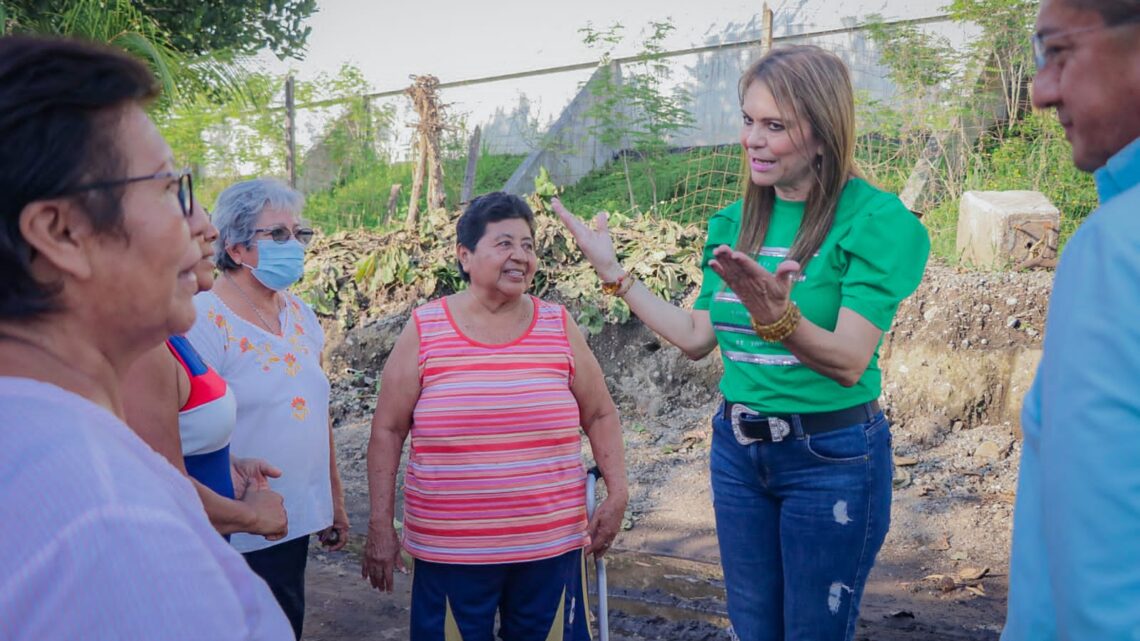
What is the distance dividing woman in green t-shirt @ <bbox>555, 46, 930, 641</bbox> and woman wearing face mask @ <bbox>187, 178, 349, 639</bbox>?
1468 millimetres

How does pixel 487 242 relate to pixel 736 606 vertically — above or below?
above

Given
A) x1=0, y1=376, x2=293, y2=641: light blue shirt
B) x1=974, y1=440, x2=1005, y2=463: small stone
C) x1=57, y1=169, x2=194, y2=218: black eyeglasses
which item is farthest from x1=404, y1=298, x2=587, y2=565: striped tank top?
x1=974, y1=440, x2=1005, y2=463: small stone

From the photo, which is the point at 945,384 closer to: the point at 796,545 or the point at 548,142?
the point at 796,545

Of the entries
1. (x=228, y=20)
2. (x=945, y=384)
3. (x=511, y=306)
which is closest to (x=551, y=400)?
(x=511, y=306)

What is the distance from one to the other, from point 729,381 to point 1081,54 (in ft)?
5.61

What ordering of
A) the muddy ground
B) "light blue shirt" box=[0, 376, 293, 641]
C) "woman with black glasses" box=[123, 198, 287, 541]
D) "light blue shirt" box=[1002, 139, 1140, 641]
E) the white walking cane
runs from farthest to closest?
the muddy ground
the white walking cane
"woman with black glasses" box=[123, 198, 287, 541]
"light blue shirt" box=[1002, 139, 1140, 641]
"light blue shirt" box=[0, 376, 293, 641]

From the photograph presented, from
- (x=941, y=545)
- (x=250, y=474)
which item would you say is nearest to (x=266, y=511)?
(x=250, y=474)

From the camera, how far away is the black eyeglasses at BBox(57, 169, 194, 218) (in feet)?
4.04

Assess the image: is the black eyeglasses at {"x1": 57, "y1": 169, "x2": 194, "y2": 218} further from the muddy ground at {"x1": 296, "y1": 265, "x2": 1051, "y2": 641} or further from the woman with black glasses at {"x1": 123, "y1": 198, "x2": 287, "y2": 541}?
the muddy ground at {"x1": 296, "y1": 265, "x2": 1051, "y2": 641}

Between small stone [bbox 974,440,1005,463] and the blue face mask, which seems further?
small stone [bbox 974,440,1005,463]

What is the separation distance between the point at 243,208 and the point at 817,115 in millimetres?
2151

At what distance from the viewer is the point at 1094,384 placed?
1.19 metres

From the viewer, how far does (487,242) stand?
372cm

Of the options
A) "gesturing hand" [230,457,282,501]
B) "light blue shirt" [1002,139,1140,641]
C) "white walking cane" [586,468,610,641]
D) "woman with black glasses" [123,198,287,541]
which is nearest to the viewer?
"light blue shirt" [1002,139,1140,641]
